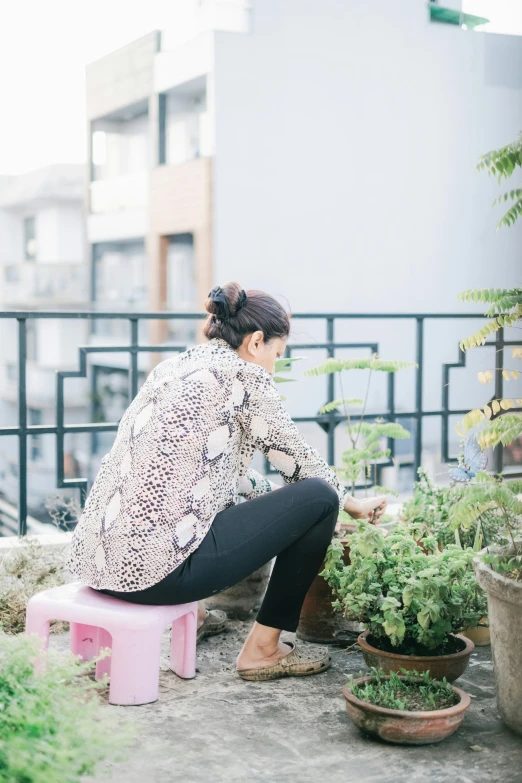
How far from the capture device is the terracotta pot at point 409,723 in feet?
6.91

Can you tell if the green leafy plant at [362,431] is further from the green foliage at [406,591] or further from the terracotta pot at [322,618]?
the green foliage at [406,591]

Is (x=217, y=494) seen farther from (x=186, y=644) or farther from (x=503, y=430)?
(x=503, y=430)

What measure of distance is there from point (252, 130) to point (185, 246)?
9.02 ft

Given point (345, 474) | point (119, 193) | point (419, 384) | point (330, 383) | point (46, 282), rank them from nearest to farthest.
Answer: point (345, 474) → point (330, 383) → point (419, 384) → point (119, 193) → point (46, 282)

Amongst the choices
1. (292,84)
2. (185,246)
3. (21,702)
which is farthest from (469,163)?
(21,702)

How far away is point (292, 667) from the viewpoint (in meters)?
2.63

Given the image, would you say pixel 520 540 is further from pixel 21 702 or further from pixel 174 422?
pixel 21 702

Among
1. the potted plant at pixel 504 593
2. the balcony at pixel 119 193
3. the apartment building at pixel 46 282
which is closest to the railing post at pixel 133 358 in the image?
the potted plant at pixel 504 593

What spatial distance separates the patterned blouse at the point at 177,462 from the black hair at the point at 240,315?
51 millimetres

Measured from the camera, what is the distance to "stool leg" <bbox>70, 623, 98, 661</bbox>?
8.57 ft

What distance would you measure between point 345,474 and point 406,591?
1055mm

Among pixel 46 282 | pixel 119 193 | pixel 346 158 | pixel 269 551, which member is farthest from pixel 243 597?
pixel 46 282

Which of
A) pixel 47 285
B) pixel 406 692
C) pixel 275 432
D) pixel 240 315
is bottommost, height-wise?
pixel 406 692

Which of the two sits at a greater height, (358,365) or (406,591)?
(358,365)
